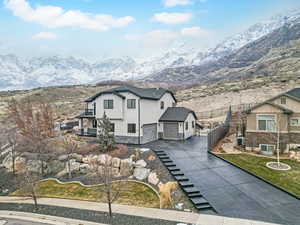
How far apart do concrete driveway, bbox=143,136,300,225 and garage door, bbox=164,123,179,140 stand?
718 cm

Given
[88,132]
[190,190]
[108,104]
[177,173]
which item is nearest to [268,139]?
[177,173]

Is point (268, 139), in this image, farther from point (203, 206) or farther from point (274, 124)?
point (203, 206)

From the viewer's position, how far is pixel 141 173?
16328 mm

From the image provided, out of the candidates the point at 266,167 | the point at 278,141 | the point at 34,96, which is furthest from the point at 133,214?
the point at 34,96

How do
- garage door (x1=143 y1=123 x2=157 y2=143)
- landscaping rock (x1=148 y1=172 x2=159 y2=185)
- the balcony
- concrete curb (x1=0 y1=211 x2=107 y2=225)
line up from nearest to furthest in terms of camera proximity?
concrete curb (x1=0 y1=211 x2=107 y2=225) → landscaping rock (x1=148 y1=172 x2=159 y2=185) → garage door (x1=143 y1=123 x2=157 y2=143) → the balcony

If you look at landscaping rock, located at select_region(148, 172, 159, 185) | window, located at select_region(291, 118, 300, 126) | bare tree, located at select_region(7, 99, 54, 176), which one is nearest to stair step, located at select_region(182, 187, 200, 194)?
landscaping rock, located at select_region(148, 172, 159, 185)

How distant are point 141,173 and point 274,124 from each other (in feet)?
44.0

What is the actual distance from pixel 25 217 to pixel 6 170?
11712mm

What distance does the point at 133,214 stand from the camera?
1152 cm

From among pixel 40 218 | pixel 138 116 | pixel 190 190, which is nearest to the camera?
pixel 40 218

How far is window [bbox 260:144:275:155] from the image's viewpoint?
65.8ft

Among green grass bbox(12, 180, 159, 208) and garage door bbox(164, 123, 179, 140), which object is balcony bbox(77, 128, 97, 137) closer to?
garage door bbox(164, 123, 179, 140)

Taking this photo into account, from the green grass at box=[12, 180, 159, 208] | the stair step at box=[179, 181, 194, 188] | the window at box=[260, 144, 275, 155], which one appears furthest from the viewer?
the window at box=[260, 144, 275, 155]

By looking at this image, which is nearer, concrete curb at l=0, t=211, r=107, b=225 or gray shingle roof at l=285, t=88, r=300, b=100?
concrete curb at l=0, t=211, r=107, b=225
